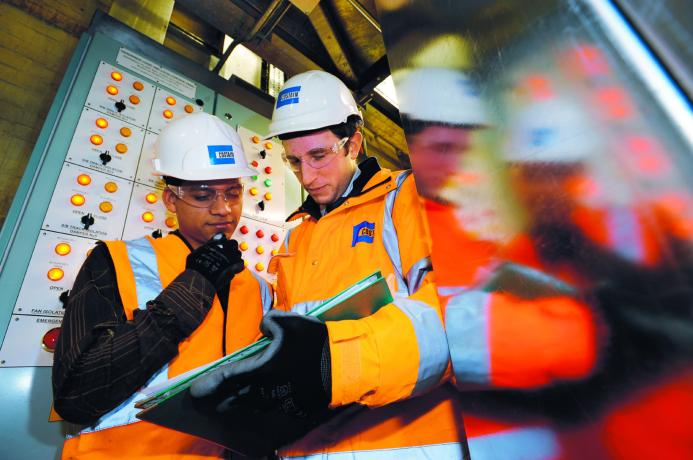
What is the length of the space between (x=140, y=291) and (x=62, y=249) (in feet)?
1.81

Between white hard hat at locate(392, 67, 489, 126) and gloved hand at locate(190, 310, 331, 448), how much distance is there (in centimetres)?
42

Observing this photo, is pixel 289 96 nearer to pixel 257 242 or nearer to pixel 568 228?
pixel 257 242

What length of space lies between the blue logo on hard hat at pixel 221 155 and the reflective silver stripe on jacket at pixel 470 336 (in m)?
1.29

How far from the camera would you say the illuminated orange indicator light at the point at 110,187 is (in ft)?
5.28

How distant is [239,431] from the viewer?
30.6 inches

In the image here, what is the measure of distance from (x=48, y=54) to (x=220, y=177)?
204 centimetres

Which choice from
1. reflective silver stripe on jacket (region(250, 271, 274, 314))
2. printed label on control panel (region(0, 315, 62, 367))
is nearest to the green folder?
reflective silver stripe on jacket (region(250, 271, 274, 314))

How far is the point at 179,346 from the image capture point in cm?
115

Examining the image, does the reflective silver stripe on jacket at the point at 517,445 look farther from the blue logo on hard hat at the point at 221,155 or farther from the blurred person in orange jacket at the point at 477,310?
the blue logo on hard hat at the point at 221,155

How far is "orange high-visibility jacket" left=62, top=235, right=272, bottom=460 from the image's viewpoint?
3.36 ft

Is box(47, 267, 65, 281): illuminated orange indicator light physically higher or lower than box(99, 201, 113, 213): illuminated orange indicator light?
lower

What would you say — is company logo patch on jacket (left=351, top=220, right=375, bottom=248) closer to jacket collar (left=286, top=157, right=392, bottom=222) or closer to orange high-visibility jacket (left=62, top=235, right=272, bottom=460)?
jacket collar (left=286, top=157, right=392, bottom=222)

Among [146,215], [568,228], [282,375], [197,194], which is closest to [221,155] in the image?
[197,194]

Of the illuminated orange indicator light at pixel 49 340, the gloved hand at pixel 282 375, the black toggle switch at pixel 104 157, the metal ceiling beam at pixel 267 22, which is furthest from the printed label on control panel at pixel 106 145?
the gloved hand at pixel 282 375
